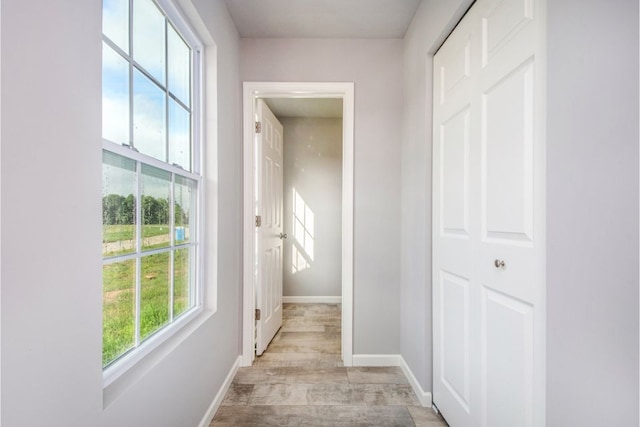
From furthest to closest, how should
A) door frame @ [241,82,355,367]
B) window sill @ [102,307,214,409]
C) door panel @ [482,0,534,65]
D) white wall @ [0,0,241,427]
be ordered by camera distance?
door frame @ [241,82,355,367], door panel @ [482,0,534,65], window sill @ [102,307,214,409], white wall @ [0,0,241,427]

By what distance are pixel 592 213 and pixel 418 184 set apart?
1.28 metres

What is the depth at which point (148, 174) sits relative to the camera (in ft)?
4.29

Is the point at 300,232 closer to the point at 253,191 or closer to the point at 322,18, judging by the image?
the point at 253,191

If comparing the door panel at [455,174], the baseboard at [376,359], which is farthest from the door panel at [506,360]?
the baseboard at [376,359]

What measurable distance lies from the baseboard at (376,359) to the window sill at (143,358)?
1276 mm

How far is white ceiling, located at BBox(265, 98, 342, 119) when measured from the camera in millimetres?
3676

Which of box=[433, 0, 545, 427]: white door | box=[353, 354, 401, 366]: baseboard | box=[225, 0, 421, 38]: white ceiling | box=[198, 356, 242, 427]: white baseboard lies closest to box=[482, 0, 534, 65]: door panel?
box=[433, 0, 545, 427]: white door

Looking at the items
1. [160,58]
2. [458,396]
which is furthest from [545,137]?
[160,58]

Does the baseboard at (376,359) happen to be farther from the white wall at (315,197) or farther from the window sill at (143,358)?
the white wall at (315,197)

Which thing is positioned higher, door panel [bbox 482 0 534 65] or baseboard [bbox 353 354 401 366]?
door panel [bbox 482 0 534 65]

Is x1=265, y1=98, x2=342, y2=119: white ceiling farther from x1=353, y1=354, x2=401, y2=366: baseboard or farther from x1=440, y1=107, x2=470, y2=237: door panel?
x1=353, y1=354, x2=401, y2=366: baseboard

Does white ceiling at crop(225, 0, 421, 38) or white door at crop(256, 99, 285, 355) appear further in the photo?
white door at crop(256, 99, 285, 355)

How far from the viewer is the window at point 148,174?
107 cm

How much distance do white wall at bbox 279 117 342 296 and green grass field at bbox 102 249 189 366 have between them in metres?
2.62
